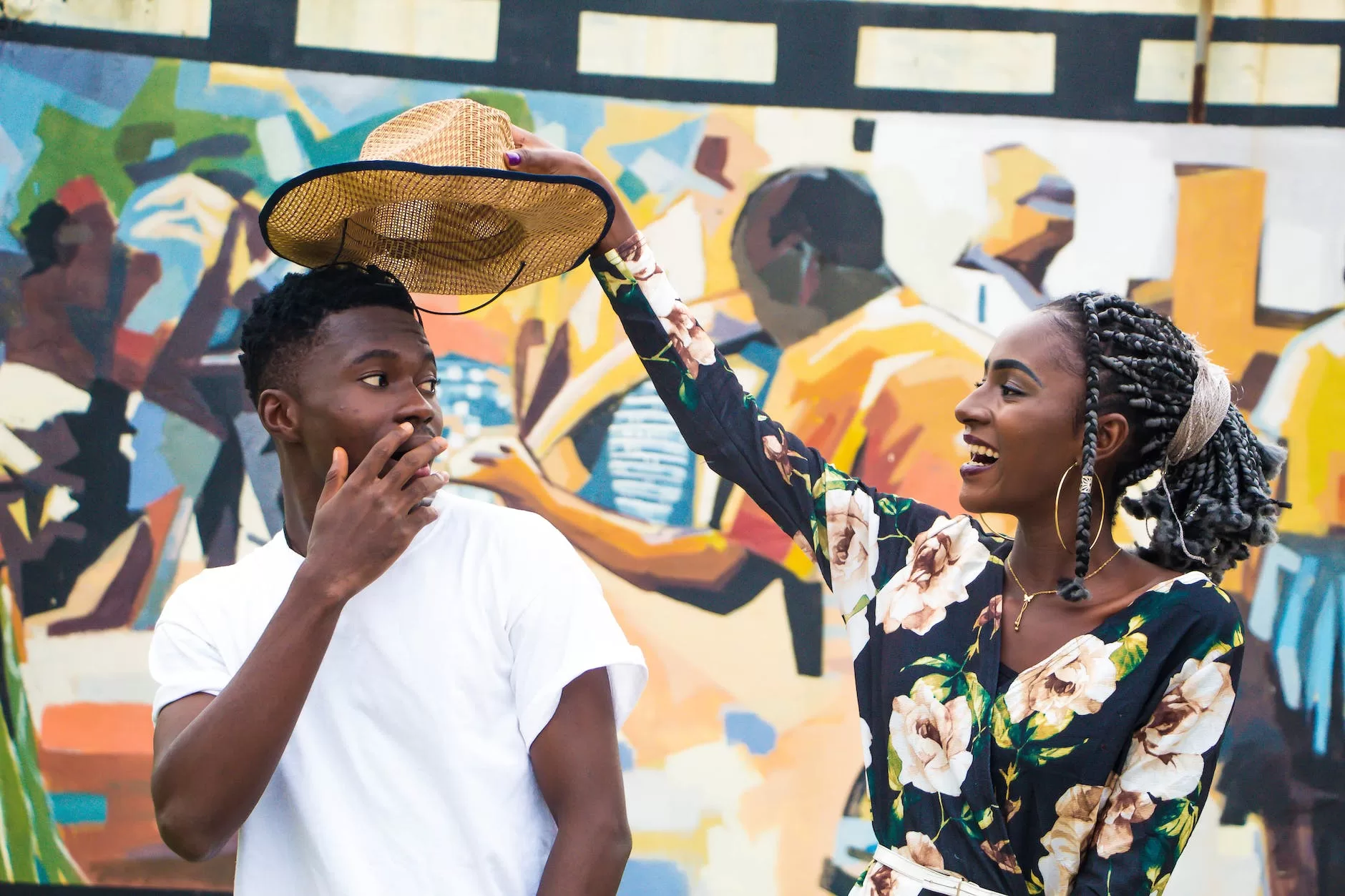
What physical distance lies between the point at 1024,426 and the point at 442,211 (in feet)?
3.41

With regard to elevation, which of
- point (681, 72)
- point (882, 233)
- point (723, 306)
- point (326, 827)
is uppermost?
point (681, 72)

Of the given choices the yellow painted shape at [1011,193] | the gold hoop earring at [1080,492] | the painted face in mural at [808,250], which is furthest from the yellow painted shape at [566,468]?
the gold hoop earring at [1080,492]

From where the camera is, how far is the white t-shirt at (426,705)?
5.51 ft

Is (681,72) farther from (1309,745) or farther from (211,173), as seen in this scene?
(1309,745)

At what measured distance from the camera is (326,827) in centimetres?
169

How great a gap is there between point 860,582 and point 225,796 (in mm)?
1120

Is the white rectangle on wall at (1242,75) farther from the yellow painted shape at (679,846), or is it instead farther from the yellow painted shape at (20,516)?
the yellow painted shape at (20,516)

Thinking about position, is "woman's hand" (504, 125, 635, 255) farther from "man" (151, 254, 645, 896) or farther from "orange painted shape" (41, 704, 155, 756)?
"orange painted shape" (41, 704, 155, 756)

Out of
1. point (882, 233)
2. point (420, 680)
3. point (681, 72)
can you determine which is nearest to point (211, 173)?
point (681, 72)

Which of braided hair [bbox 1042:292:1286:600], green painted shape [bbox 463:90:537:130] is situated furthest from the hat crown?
green painted shape [bbox 463:90:537:130]

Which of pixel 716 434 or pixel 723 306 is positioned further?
pixel 723 306

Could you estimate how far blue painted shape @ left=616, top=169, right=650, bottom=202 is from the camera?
→ 3863 millimetres

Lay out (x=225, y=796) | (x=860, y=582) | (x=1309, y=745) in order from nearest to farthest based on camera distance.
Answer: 1. (x=225, y=796)
2. (x=860, y=582)
3. (x=1309, y=745)

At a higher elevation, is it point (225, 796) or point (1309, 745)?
point (225, 796)
